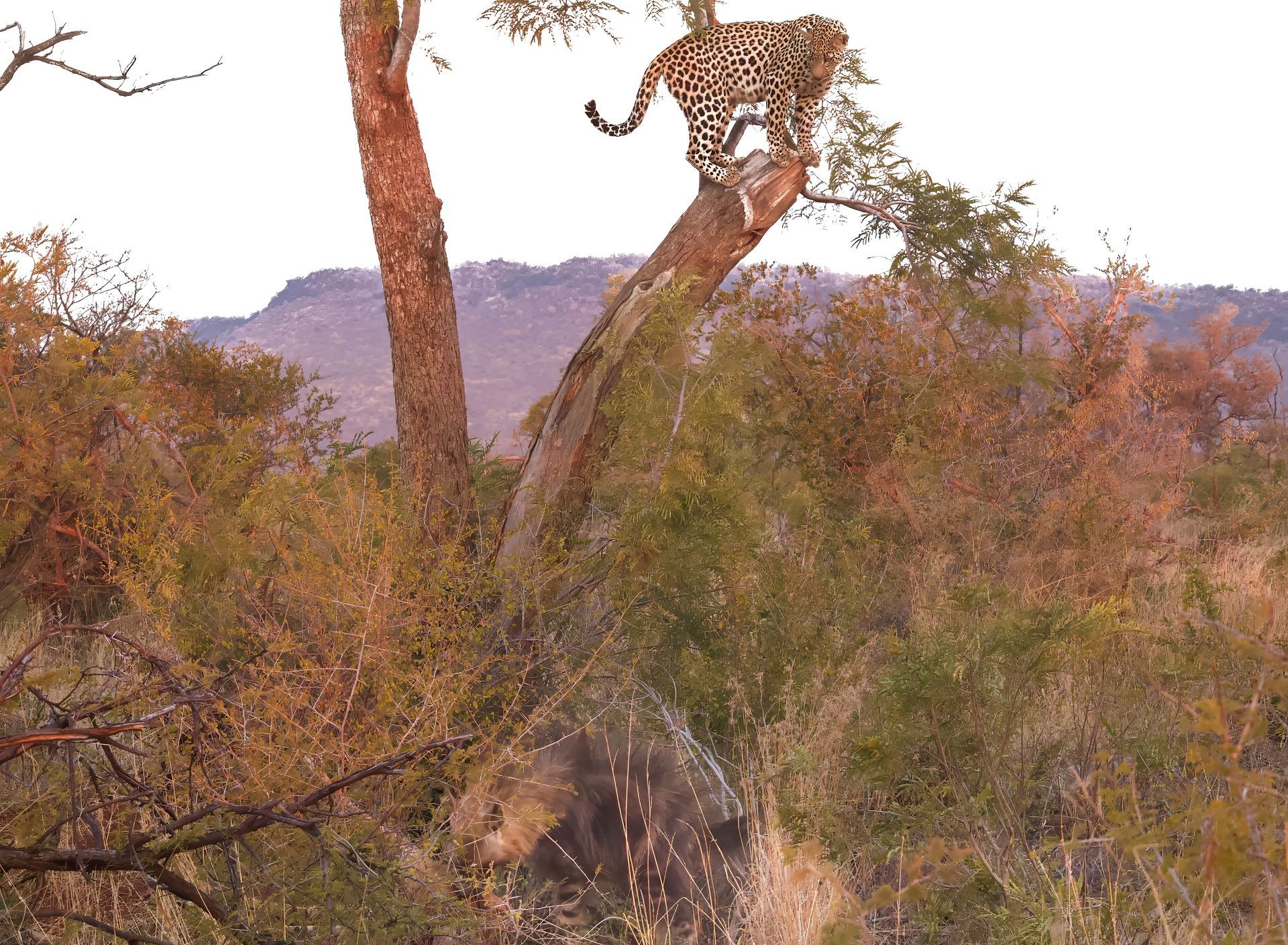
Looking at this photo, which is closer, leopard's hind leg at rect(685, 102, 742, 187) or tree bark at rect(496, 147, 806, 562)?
tree bark at rect(496, 147, 806, 562)

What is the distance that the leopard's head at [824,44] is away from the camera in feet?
22.4

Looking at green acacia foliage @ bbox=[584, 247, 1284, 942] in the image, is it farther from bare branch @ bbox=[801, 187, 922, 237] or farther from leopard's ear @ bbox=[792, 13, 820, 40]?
leopard's ear @ bbox=[792, 13, 820, 40]

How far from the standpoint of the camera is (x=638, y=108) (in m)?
7.05

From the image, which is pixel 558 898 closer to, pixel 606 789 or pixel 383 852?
pixel 606 789

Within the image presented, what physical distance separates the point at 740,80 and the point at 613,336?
6.71ft

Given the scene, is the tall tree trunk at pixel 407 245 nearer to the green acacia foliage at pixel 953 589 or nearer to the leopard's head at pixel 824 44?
the green acacia foliage at pixel 953 589

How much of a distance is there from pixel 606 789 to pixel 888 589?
4.36 meters

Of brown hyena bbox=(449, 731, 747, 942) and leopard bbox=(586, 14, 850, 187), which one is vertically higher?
leopard bbox=(586, 14, 850, 187)

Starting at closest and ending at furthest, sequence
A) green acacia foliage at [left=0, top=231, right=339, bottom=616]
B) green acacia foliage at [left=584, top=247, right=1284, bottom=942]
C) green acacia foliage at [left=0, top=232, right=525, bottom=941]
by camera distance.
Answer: green acacia foliage at [left=0, top=232, right=525, bottom=941] → green acacia foliage at [left=584, top=247, right=1284, bottom=942] → green acacia foliage at [left=0, top=231, right=339, bottom=616]

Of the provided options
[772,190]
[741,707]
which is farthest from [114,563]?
[772,190]

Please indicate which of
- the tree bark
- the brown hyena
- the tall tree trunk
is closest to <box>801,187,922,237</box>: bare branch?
the tree bark

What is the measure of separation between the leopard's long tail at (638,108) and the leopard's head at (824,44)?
1029mm

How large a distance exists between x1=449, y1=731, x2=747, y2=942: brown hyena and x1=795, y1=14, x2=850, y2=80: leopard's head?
4880 mm

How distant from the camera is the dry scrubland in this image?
2514 mm
